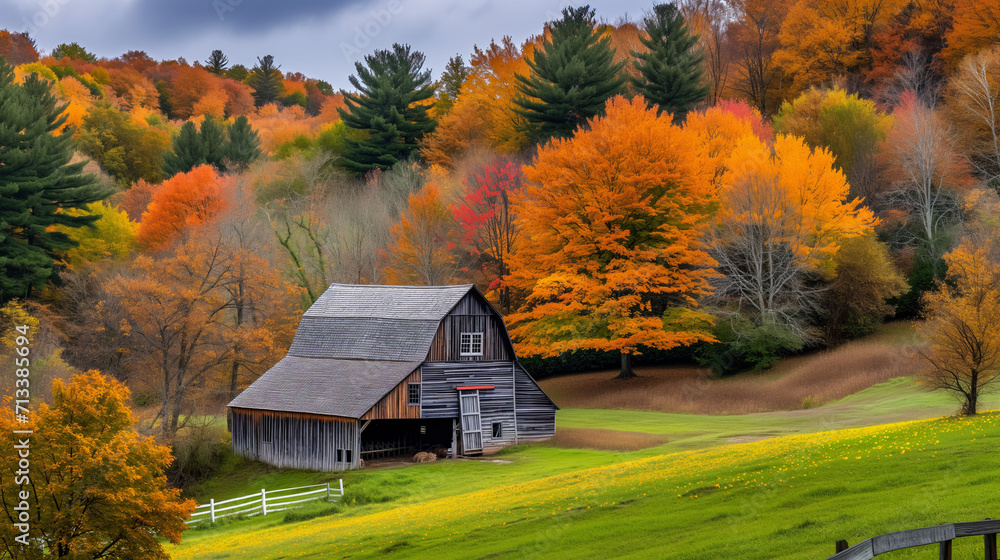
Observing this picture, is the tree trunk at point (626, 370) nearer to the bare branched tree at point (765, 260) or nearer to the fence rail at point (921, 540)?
the bare branched tree at point (765, 260)

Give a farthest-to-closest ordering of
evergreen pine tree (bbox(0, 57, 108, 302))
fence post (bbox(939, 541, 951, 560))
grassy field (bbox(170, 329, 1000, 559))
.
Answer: evergreen pine tree (bbox(0, 57, 108, 302)) → grassy field (bbox(170, 329, 1000, 559)) → fence post (bbox(939, 541, 951, 560))

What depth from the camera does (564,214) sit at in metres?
45.2

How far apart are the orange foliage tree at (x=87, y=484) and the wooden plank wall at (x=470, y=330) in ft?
65.6

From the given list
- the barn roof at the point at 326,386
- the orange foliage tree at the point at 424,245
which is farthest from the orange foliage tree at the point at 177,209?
the barn roof at the point at 326,386

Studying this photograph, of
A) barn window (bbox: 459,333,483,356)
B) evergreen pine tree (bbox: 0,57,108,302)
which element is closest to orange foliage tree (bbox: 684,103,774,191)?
barn window (bbox: 459,333,483,356)

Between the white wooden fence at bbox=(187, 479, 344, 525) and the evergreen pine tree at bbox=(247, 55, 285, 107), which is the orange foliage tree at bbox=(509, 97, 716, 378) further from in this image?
the evergreen pine tree at bbox=(247, 55, 285, 107)

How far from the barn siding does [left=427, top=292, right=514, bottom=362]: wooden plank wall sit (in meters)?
0.35

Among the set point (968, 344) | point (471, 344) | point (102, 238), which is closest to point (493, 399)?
point (471, 344)

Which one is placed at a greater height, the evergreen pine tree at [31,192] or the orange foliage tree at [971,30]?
the orange foliage tree at [971,30]

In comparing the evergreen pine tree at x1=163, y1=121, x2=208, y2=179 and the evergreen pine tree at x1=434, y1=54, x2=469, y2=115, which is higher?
the evergreen pine tree at x1=434, y1=54, x2=469, y2=115

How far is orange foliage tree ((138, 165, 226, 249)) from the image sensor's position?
6166 cm

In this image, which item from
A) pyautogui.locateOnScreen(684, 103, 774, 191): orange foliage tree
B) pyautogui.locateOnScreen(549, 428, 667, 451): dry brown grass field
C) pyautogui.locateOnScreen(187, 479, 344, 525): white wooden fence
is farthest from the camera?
pyautogui.locateOnScreen(684, 103, 774, 191): orange foliage tree

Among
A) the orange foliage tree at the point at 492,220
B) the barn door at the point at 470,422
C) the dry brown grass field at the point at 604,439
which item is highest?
the orange foliage tree at the point at 492,220

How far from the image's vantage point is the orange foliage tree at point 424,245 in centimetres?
5541
